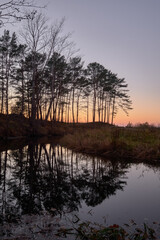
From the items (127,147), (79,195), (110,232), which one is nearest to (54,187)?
(79,195)

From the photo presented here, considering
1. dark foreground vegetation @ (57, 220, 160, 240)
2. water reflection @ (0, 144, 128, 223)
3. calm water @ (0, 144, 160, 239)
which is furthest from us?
water reflection @ (0, 144, 128, 223)

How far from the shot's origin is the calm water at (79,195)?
11.8 feet

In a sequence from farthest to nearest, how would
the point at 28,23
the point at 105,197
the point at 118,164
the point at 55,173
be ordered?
the point at 28,23, the point at 118,164, the point at 55,173, the point at 105,197

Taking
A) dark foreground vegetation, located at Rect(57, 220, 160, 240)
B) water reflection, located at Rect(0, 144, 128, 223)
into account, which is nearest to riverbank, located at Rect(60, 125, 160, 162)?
water reflection, located at Rect(0, 144, 128, 223)

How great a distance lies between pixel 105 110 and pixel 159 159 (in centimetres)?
4119

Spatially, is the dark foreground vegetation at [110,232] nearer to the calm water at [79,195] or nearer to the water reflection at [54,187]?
the calm water at [79,195]

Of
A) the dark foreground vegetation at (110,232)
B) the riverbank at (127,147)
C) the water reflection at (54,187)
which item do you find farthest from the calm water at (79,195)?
the riverbank at (127,147)

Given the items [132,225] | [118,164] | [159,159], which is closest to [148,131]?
[159,159]

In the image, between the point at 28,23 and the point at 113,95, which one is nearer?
the point at 28,23

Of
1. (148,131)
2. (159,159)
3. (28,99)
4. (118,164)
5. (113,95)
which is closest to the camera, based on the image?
(118,164)

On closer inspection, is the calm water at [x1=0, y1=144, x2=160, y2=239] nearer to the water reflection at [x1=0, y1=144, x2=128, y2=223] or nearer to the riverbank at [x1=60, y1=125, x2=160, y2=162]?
the water reflection at [x1=0, y1=144, x2=128, y2=223]

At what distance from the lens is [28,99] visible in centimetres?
3381

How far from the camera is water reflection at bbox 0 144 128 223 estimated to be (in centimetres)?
406

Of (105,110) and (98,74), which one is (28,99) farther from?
(105,110)
